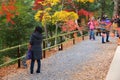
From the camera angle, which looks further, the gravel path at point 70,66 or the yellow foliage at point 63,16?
the yellow foliage at point 63,16

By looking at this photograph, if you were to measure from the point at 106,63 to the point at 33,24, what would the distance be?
61.0 feet

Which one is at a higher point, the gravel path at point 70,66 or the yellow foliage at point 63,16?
the yellow foliage at point 63,16

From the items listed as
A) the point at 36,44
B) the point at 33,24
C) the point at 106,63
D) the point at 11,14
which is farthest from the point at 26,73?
the point at 33,24

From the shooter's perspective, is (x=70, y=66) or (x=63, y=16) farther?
(x=63, y=16)

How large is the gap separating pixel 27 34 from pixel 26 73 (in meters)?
15.9

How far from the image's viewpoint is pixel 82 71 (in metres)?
14.1

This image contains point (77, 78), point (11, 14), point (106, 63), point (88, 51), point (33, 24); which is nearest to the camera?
point (77, 78)

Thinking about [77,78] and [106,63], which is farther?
[106,63]

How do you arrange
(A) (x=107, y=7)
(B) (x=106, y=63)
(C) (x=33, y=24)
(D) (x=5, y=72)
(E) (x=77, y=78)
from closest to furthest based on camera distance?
(E) (x=77, y=78) → (D) (x=5, y=72) → (B) (x=106, y=63) → (C) (x=33, y=24) → (A) (x=107, y=7)

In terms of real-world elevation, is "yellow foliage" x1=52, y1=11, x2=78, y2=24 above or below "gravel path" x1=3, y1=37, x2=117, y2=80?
above

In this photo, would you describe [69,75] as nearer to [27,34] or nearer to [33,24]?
[27,34]

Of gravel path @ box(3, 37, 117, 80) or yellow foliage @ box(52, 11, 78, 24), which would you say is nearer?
gravel path @ box(3, 37, 117, 80)

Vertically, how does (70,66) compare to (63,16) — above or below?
below

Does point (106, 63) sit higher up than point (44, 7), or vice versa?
point (44, 7)
